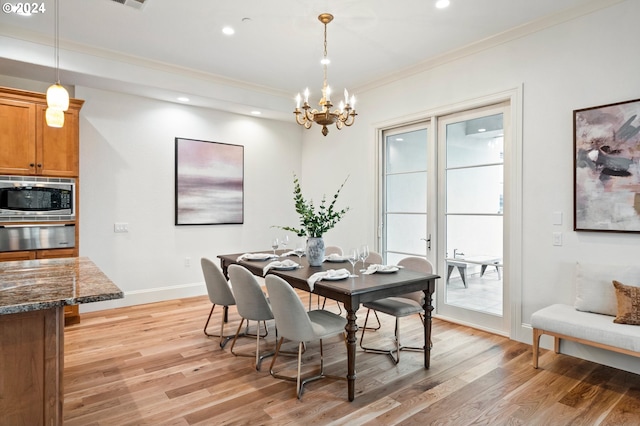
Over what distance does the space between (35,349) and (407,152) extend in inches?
165

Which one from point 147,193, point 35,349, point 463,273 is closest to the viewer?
point 35,349

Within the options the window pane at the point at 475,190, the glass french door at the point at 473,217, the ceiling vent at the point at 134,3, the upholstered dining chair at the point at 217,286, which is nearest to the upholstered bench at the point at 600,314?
the glass french door at the point at 473,217

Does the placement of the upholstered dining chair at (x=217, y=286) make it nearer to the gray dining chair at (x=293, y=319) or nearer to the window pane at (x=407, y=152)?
the gray dining chair at (x=293, y=319)

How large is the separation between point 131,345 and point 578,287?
398 centimetres

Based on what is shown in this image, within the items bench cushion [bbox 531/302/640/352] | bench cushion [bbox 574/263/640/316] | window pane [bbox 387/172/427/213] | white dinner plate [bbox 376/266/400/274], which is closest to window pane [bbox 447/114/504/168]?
window pane [bbox 387/172/427/213]

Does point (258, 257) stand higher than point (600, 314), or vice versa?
point (258, 257)

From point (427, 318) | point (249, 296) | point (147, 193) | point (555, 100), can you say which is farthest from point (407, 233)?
point (147, 193)

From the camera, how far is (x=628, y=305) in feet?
8.82

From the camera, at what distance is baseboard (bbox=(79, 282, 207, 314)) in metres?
4.64

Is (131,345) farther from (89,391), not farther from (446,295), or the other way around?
(446,295)

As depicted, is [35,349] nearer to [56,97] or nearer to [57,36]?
[56,97]

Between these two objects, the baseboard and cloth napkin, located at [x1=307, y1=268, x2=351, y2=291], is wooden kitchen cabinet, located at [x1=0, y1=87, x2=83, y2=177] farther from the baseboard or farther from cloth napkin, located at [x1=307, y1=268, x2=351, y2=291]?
cloth napkin, located at [x1=307, y1=268, x2=351, y2=291]

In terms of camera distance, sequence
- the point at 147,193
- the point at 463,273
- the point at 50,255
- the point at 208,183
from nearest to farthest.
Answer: the point at 50,255, the point at 463,273, the point at 147,193, the point at 208,183

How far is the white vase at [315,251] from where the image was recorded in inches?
134
